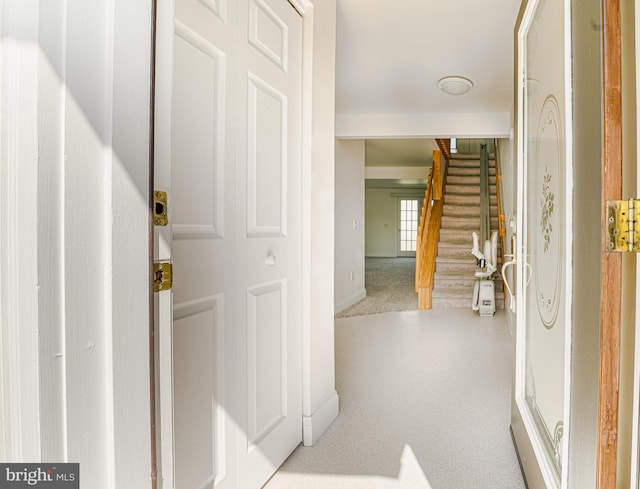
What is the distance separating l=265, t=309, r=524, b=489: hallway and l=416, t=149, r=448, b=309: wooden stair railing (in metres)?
1.63

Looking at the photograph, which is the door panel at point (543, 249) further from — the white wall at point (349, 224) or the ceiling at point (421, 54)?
the white wall at point (349, 224)

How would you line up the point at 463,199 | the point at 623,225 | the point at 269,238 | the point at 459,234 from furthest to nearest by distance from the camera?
the point at 463,199
the point at 459,234
the point at 269,238
the point at 623,225

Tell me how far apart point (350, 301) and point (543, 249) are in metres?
4.69

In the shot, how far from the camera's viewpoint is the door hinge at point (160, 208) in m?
0.84

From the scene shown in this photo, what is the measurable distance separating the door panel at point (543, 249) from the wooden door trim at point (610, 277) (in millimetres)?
248

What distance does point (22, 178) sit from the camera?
1.92 ft

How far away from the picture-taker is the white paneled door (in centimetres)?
130

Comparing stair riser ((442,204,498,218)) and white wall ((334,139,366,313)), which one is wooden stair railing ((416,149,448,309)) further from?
white wall ((334,139,366,313))

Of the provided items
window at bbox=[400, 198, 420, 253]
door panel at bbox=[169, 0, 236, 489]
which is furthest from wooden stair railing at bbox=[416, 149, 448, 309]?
window at bbox=[400, 198, 420, 253]

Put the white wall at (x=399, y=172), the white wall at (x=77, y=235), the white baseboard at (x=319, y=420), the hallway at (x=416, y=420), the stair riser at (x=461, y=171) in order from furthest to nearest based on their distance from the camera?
the white wall at (x=399, y=172) → the stair riser at (x=461, y=171) → the white baseboard at (x=319, y=420) → the hallway at (x=416, y=420) → the white wall at (x=77, y=235)

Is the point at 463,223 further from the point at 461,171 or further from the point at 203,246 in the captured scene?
the point at 203,246

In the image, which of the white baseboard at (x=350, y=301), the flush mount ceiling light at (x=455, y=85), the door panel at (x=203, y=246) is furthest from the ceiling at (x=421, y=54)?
the white baseboard at (x=350, y=301)

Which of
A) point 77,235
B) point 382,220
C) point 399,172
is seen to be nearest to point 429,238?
point 399,172

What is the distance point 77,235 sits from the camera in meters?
0.64
